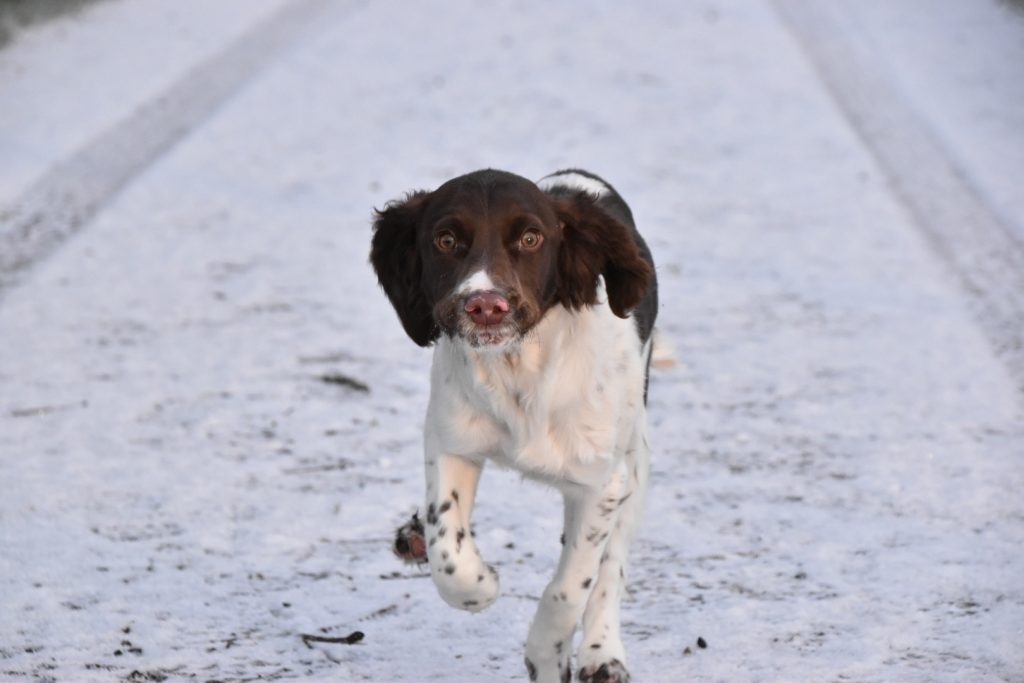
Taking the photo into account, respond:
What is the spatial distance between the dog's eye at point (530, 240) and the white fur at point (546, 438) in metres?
0.19

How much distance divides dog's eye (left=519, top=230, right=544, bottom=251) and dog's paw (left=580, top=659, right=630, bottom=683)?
1.03 m

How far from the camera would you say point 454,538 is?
3475 mm

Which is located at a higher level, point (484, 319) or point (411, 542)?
point (484, 319)

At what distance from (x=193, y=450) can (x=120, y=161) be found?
363 cm

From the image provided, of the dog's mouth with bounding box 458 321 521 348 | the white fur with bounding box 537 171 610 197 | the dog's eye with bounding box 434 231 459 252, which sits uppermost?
the white fur with bounding box 537 171 610 197

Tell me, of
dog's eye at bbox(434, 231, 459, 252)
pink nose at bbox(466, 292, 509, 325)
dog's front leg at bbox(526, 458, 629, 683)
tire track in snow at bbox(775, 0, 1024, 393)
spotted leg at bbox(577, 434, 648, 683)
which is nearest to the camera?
pink nose at bbox(466, 292, 509, 325)

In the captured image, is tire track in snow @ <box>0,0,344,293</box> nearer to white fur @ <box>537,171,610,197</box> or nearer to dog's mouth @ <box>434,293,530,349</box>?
white fur @ <box>537,171,610,197</box>

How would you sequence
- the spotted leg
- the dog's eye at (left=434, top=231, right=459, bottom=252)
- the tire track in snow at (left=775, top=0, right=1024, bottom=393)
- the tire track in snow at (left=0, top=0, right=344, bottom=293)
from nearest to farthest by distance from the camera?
1. the dog's eye at (left=434, top=231, right=459, bottom=252)
2. the spotted leg
3. the tire track in snow at (left=775, top=0, right=1024, bottom=393)
4. the tire track in snow at (left=0, top=0, right=344, bottom=293)

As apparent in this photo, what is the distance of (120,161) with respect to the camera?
828 cm

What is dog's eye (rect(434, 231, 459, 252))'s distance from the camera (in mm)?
3305

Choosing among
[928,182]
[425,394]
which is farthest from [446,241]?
[928,182]

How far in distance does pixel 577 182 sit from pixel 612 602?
1.10 m

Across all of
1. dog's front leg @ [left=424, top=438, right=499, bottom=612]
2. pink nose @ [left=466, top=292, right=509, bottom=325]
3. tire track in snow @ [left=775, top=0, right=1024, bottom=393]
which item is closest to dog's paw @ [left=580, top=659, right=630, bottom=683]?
dog's front leg @ [left=424, top=438, right=499, bottom=612]

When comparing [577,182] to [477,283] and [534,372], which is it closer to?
[534,372]
